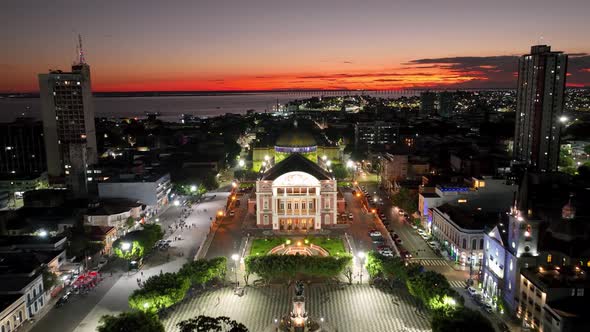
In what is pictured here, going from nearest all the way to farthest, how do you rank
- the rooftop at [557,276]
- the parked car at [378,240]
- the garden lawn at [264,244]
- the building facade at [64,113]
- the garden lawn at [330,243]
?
the rooftop at [557,276], the garden lawn at [264,244], the garden lawn at [330,243], the parked car at [378,240], the building facade at [64,113]

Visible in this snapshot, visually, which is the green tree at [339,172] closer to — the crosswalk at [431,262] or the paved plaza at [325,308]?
the crosswalk at [431,262]

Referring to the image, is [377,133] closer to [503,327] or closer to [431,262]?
[431,262]

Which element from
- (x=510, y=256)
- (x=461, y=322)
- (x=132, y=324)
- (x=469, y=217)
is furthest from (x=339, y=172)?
(x=132, y=324)

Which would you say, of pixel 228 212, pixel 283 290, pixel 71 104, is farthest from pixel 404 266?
pixel 71 104

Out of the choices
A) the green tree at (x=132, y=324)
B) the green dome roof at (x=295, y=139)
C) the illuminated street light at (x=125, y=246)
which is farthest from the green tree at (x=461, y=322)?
the green dome roof at (x=295, y=139)

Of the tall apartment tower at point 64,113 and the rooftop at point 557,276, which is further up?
the tall apartment tower at point 64,113

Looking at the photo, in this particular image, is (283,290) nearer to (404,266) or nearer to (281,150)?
(404,266)
